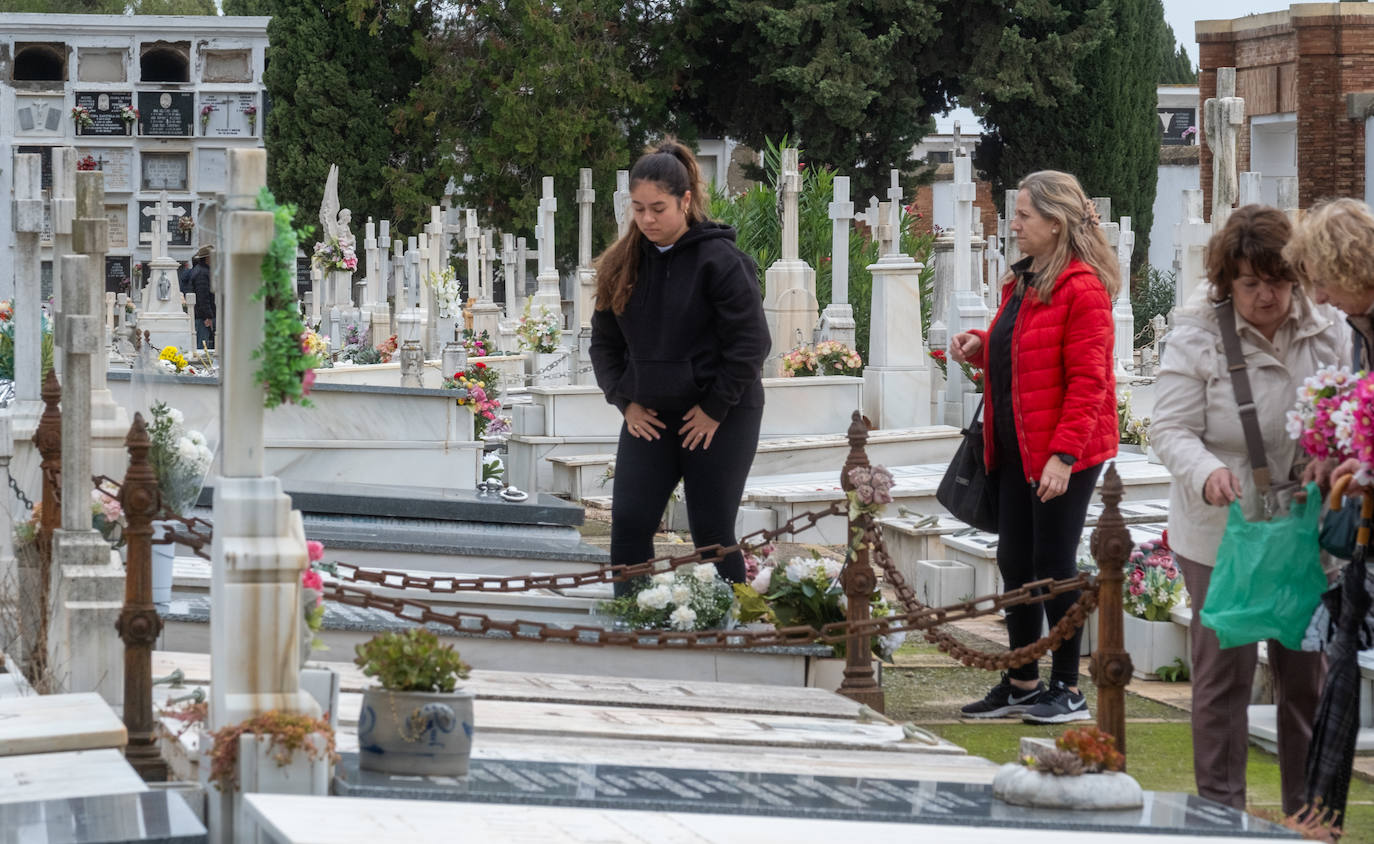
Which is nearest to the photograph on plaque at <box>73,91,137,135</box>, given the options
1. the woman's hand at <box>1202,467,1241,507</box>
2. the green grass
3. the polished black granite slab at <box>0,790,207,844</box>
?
the green grass

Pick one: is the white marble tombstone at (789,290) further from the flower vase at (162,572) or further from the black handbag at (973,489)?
the flower vase at (162,572)

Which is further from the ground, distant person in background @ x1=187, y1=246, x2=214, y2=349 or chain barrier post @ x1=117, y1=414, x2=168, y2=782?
distant person in background @ x1=187, y1=246, x2=214, y2=349

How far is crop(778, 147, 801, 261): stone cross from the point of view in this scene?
17.0m

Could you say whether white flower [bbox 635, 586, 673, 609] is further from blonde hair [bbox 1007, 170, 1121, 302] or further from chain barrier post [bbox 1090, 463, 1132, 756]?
chain barrier post [bbox 1090, 463, 1132, 756]

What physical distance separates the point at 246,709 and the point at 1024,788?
1686 millimetres

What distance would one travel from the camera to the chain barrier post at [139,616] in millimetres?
4664

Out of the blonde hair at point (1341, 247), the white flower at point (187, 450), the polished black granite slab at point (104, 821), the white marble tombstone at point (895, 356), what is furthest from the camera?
the white marble tombstone at point (895, 356)

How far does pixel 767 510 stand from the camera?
35.4 feet

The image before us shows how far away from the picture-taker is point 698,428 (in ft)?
20.1

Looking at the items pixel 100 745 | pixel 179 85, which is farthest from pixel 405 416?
pixel 179 85

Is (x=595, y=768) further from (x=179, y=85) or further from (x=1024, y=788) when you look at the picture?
(x=179, y=85)

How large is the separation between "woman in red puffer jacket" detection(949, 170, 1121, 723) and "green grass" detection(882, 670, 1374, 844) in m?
0.23

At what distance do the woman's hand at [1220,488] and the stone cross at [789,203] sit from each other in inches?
498

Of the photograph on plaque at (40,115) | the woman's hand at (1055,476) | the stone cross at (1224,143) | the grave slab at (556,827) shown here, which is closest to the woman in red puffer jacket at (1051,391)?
the woman's hand at (1055,476)
